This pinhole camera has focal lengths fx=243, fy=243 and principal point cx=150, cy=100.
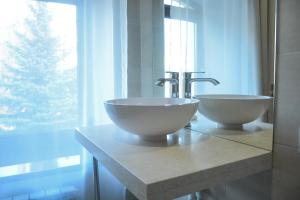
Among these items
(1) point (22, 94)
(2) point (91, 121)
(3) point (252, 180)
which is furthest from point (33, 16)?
(3) point (252, 180)

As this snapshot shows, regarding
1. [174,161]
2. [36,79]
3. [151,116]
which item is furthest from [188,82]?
[36,79]

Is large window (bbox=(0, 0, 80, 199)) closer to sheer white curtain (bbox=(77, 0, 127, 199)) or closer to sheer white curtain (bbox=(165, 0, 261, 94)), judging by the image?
sheer white curtain (bbox=(77, 0, 127, 199))

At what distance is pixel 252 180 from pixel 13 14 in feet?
4.68

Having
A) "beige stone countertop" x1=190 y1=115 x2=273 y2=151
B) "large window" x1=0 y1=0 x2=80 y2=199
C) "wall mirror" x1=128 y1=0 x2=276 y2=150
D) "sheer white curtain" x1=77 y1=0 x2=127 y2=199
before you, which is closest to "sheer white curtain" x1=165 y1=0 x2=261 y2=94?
"wall mirror" x1=128 y1=0 x2=276 y2=150

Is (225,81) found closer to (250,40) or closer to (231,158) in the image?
(250,40)

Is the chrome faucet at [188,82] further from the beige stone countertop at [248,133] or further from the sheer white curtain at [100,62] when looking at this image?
the sheer white curtain at [100,62]

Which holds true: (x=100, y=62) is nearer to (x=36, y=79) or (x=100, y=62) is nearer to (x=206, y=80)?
(x=36, y=79)

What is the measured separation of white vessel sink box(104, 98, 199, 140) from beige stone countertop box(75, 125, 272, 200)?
0.07 meters

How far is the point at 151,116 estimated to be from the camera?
0.85 m

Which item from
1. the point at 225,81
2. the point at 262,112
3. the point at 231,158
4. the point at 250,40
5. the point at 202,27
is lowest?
the point at 231,158

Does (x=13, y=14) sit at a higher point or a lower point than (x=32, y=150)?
higher

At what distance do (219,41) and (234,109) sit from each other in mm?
378

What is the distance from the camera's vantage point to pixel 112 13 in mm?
1508

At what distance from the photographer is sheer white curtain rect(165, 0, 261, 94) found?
1.09 meters
